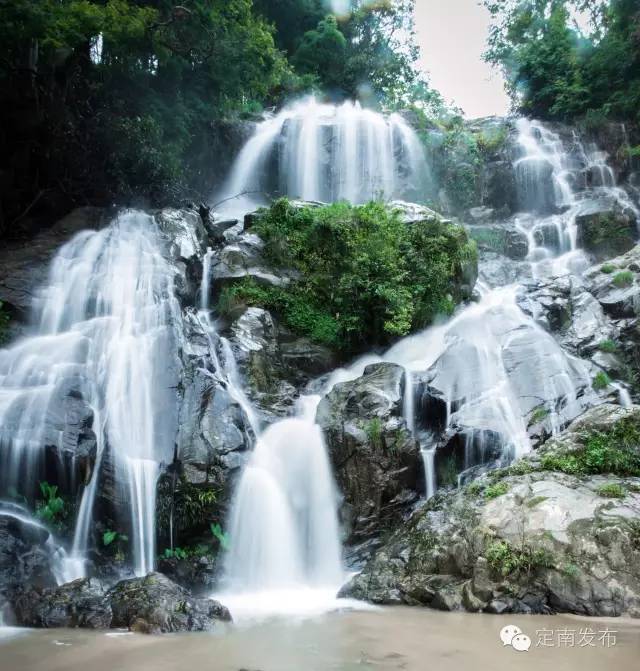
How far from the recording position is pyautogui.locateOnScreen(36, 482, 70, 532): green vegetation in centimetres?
747

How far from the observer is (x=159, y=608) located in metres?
5.52

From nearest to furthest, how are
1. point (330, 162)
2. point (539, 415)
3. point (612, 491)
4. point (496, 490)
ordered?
point (612, 491) < point (496, 490) < point (539, 415) < point (330, 162)

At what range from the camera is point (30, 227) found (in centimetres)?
1472

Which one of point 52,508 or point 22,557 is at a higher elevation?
point 52,508

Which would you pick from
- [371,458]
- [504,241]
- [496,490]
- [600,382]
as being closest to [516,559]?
[496,490]

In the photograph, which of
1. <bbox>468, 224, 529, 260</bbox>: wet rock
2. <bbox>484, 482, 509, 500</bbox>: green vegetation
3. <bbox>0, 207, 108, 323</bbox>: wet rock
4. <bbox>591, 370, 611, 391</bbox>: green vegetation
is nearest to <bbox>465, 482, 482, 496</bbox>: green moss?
<bbox>484, 482, 509, 500</bbox>: green vegetation

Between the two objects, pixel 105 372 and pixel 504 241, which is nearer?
pixel 105 372

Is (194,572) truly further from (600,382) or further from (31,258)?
(31,258)

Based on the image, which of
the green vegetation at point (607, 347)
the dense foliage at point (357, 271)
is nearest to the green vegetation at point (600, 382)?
the green vegetation at point (607, 347)

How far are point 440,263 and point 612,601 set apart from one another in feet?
30.7

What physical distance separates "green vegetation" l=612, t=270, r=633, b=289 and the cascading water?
9.99 metres

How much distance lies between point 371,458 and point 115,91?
44.1 feet

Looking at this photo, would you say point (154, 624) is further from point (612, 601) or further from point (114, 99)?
point (114, 99)

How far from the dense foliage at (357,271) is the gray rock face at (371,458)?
133 inches
